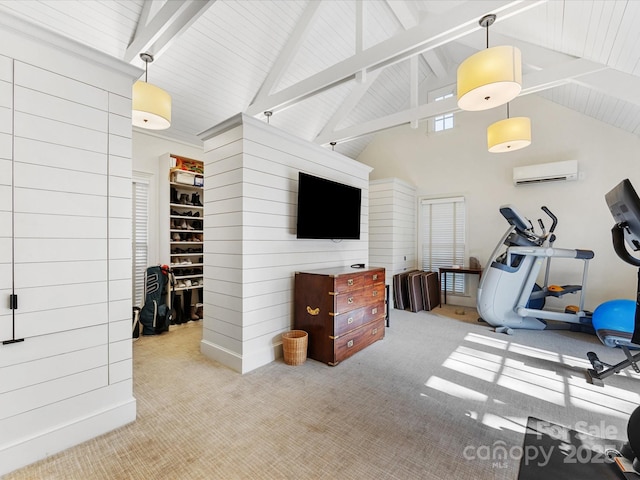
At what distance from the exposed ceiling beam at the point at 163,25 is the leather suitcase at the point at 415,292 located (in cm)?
482

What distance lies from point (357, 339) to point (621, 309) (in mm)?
3010

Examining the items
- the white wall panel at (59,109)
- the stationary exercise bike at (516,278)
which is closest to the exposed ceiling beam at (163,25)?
the white wall panel at (59,109)

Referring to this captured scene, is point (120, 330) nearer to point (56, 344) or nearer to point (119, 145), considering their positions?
point (56, 344)

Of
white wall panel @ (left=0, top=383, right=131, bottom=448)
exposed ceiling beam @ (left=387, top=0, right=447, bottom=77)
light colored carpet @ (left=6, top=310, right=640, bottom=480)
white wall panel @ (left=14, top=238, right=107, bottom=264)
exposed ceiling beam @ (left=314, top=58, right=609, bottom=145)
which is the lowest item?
light colored carpet @ (left=6, top=310, right=640, bottom=480)

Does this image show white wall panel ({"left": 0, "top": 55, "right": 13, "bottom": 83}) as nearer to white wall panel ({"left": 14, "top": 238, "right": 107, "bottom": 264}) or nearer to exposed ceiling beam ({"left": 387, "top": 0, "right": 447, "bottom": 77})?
white wall panel ({"left": 14, "top": 238, "right": 107, "bottom": 264})

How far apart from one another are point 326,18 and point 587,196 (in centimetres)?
508

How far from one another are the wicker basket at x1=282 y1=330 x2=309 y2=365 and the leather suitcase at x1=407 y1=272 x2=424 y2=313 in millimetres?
2917

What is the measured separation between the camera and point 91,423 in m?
1.77

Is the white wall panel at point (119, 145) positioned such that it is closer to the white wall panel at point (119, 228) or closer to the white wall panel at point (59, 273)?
the white wall panel at point (119, 228)

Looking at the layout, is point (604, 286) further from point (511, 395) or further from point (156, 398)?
point (156, 398)

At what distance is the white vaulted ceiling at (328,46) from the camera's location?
8.48ft

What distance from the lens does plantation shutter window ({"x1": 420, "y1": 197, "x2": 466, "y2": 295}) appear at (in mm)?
5738

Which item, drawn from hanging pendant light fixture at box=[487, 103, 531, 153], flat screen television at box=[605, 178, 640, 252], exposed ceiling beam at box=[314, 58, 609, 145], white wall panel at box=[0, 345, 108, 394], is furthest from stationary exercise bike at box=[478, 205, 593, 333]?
white wall panel at box=[0, 345, 108, 394]

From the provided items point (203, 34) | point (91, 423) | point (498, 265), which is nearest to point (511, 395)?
point (498, 265)
